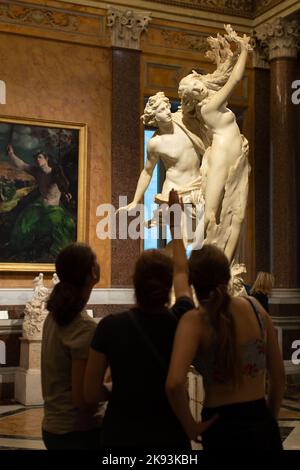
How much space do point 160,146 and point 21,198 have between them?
333cm

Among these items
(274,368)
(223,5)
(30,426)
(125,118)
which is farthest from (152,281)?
(223,5)

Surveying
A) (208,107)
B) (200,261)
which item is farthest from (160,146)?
(200,261)

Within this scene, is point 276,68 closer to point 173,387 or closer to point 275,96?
point 275,96

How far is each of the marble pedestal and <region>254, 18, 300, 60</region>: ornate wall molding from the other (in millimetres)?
6150

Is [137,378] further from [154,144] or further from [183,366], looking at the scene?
[154,144]

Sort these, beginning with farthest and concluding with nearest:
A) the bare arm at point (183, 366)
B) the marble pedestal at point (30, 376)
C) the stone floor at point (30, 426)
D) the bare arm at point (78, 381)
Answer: the marble pedestal at point (30, 376) → the stone floor at point (30, 426) → the bare arm at point (78, 381) → the bare arm at point (183, 366)

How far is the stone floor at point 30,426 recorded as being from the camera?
5867 millimetres

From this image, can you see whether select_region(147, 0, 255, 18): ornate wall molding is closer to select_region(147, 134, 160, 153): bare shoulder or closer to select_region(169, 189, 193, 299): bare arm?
select_region(147, 134, 160, 153): bare shoulder

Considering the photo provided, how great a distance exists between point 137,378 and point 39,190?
24.1 feet

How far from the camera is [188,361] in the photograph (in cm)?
229

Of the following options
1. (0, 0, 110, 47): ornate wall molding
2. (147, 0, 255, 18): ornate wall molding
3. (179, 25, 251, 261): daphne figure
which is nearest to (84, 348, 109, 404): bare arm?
(179, 25, 251, 261): daphne figure

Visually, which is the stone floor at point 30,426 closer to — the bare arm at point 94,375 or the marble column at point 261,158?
the marble column at point 261,158

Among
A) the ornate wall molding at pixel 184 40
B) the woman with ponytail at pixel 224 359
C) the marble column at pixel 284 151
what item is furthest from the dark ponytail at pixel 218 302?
the ornate wall molding at pixel 184 40

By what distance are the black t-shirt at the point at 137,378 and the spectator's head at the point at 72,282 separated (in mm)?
220
